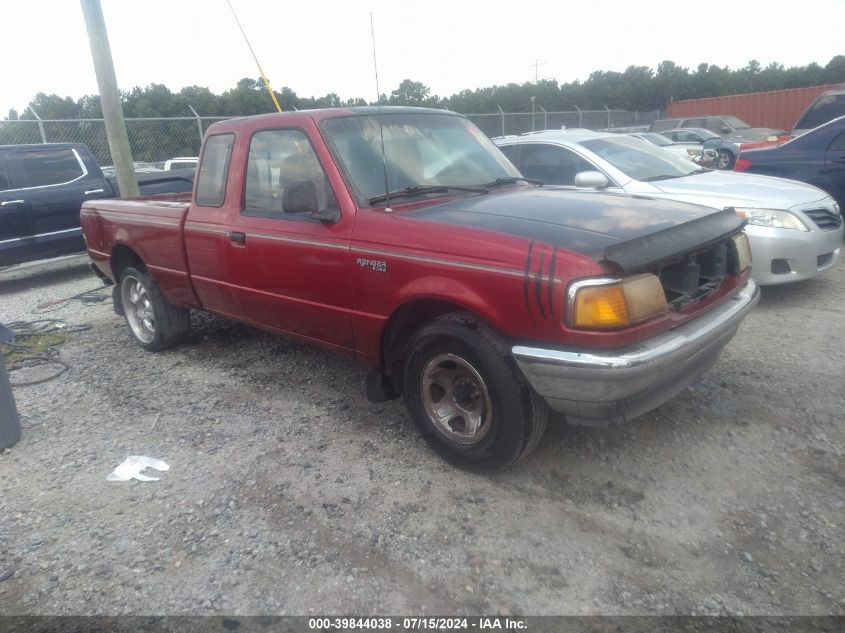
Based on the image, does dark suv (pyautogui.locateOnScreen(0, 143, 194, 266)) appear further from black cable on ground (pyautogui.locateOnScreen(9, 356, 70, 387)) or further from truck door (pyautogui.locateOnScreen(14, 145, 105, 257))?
black cable on ground (pyautogui.locateOnScreen(9, 356, 70, 387))

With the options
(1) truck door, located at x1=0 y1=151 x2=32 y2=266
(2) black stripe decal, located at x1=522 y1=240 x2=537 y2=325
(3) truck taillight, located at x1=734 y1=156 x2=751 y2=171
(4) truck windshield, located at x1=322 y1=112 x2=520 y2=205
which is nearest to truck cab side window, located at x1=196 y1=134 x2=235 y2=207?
(4) truck windshield, located at x1=322 y1=112 x2=520 y2=205

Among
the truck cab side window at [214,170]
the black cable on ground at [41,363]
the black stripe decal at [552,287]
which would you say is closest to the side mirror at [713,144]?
the truck cab side window at [214,170]

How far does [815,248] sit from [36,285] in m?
9.21

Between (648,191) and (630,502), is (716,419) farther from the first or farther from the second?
(648,191)

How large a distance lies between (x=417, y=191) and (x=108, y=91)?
5.76m

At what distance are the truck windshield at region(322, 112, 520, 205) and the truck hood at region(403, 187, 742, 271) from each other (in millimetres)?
331

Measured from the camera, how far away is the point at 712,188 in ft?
18.7

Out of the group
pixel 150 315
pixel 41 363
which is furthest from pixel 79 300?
pixel 150 315

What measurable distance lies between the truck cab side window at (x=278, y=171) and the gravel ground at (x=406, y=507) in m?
1.33

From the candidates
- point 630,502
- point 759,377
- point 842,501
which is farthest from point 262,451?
point 759,377

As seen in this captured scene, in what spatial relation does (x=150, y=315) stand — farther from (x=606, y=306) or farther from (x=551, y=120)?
(x=551, y=120)

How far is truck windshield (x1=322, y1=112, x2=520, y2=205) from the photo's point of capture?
3525 millimetres

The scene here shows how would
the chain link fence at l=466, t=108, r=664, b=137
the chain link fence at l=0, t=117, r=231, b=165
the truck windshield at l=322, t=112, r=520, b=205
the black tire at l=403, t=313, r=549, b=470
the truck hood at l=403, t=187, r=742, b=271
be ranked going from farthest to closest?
1. the chain link fence at l=466, t=108, r=664, b=137
2. the chain link fence at l=0, t=117, r=231, b=165
3. the truck windshield at l=322, t=112, r=520, b=205
4. the black tire at l=403, t=313, r=549, b=470
5. the truck hood at l=403, t=187, r=742, b=271

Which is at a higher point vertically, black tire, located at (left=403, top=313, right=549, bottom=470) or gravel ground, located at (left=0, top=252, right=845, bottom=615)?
black tire, located at (left=403, top=313, right=549, bottom=470)
